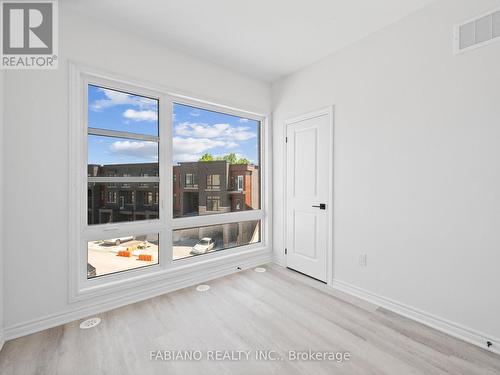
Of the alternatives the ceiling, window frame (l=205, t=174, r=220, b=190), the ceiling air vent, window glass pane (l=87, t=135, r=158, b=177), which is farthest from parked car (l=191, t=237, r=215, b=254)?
the ceiling air vent

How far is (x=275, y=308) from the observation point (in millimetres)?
2383

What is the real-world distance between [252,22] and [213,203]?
6.88ft

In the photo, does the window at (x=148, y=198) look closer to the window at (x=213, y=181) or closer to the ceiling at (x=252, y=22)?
the window at (x=213, y=181)

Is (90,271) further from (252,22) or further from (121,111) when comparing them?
(252,22)

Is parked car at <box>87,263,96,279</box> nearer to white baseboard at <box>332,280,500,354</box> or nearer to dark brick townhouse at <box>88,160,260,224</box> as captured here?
dark brick townhouse at <box>88,160,260,224</box>

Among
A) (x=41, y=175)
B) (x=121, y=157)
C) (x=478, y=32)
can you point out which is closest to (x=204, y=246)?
(x=121, y=157)

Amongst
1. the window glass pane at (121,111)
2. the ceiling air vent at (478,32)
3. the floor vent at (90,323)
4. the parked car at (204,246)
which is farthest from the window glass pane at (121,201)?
the ceiling air vent at (478,32)

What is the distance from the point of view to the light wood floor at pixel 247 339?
64.2 inches

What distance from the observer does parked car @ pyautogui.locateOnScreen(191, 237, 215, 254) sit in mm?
3134

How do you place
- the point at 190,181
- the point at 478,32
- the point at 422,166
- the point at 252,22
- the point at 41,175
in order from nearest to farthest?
1. the point at 478,32
2. the point at 41,175
3. the point at 422,166
4. the point at 252,22
5. the point at 190,181

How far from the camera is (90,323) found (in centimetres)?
214

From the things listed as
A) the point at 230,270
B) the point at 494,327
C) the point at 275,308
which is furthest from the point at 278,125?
the point at 494,327

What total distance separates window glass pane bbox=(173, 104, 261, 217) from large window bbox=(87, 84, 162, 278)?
1.00 feet

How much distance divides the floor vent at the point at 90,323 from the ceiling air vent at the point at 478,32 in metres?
3.80
